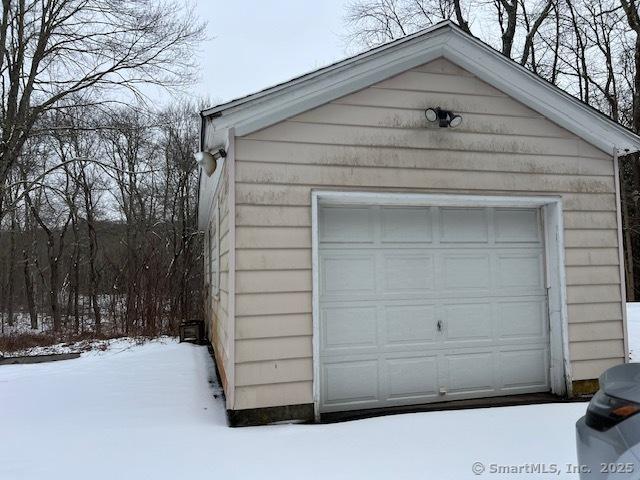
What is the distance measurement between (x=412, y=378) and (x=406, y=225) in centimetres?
161

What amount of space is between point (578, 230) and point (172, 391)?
196 inches

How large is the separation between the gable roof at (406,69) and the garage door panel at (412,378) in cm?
279

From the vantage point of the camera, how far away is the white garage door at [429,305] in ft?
15.5

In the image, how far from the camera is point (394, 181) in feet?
15.5

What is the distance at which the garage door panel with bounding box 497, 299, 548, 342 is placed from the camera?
516 centimetres

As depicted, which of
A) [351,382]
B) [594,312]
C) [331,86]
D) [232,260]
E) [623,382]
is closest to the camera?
[623,382]

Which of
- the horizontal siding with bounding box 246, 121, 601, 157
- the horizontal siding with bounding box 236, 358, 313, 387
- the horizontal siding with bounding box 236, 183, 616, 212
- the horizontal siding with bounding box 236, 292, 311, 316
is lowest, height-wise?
the horizontal siding with bounding box 236, 358, 313, 387

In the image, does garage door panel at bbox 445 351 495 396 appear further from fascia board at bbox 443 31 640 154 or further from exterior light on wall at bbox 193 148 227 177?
exterior light on wall at bbox 193 148 227 177

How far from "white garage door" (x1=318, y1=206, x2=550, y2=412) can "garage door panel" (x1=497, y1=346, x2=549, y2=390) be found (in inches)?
0.4

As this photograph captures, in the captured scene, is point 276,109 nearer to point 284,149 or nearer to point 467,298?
point 284,149

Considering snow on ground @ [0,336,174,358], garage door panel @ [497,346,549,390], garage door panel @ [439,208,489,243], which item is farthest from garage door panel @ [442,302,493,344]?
snow on ground @ [0,336,174,358]

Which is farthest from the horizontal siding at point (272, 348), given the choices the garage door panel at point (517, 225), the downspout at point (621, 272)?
the downspout at point (621, 272)

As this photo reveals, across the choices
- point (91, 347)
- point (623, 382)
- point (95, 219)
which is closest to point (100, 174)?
point (95, 219)

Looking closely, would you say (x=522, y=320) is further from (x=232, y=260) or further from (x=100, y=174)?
(x=100, y=174)
